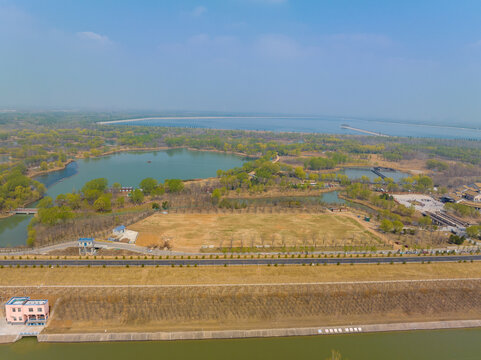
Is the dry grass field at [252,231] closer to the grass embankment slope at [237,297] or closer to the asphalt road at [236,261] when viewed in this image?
the asphalt road at [236,261]

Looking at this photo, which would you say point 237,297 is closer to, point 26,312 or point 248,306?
point 248,306

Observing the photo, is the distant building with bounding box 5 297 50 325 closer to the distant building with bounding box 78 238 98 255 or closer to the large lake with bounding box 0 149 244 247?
the distant building with bounding box 78 238 98 255

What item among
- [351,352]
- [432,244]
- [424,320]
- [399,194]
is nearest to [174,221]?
[351,352]

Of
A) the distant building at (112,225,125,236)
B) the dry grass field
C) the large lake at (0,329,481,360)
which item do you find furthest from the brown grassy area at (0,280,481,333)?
the distant building at (112,225,125,236)

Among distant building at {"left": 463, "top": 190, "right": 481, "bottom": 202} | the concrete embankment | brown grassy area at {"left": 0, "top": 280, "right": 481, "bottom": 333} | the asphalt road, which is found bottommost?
the concrete embankment

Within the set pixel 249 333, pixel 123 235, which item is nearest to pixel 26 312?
pixel 123 235

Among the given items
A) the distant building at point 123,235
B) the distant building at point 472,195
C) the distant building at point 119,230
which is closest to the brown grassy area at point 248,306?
the distant building at point 123,235

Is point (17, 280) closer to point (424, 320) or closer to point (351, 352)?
point (351, 352)
